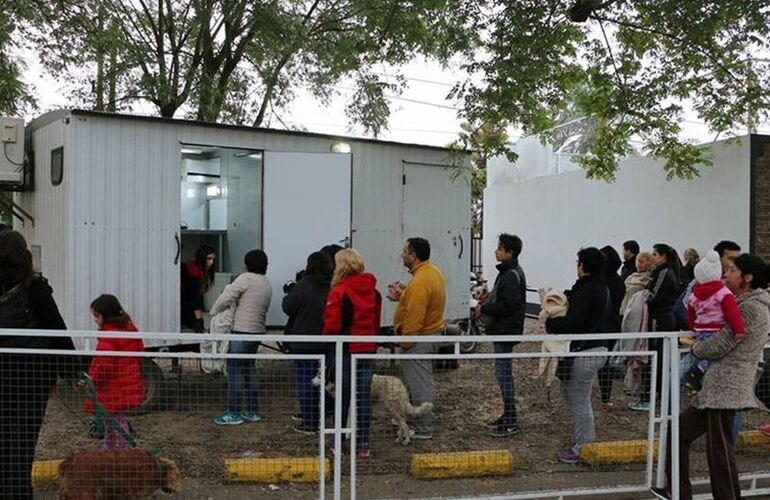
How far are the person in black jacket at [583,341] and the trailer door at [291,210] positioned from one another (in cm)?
299

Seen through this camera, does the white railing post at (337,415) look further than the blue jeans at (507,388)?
No

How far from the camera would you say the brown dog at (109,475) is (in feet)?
13.2

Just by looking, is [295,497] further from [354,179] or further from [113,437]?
[354,179]

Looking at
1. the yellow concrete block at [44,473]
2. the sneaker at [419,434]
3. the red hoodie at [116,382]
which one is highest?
the red hoodie at [116,382]

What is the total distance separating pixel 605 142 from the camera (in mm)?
10812

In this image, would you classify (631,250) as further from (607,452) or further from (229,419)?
(229,419)

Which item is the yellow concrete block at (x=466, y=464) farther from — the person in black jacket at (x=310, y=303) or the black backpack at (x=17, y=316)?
the black backpack at (x=17, y=316)

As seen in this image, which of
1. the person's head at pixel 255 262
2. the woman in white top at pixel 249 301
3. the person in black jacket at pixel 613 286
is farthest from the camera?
the person in black jacket at pixel 613 286

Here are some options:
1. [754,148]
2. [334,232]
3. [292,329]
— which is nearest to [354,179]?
[334,232]

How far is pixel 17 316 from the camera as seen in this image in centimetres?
413

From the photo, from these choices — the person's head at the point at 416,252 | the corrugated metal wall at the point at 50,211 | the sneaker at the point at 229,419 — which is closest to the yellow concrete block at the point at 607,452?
the person's head at the point at 416,252

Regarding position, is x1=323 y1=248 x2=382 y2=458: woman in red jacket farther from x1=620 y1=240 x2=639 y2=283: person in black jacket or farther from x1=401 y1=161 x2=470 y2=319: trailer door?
x1=620 y1=240 x2=639 y2=283: person in black jacket

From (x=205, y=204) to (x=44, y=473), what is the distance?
215 inches

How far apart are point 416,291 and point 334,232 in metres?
2.30
